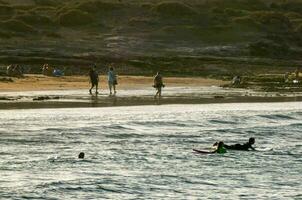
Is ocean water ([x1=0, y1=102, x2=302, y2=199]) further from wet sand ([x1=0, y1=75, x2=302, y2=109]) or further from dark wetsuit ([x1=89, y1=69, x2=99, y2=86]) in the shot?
dark wetsuit ([x1=89, y1=69, x2=99, y2=86])

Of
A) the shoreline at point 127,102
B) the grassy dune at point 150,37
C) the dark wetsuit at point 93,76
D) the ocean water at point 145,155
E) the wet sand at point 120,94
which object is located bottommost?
the ocean water at point 145,155

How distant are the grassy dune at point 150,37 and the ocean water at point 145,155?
2667cm

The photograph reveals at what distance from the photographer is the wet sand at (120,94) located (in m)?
42.1

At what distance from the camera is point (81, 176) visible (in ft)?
75.9

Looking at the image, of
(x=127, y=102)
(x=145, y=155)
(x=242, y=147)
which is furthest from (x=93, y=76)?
(x=145, y=155)

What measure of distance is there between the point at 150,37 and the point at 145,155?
52.8 metres

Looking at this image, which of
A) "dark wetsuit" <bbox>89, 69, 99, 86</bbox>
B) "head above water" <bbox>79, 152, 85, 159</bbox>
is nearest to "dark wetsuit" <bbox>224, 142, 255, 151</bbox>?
"head above water" <bbox>79, 152, 85, 159</bbox>

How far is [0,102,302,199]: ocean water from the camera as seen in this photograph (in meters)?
21.8

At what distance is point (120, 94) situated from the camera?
48.8m

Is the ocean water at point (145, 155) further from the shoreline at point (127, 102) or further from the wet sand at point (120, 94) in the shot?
the wet sand at point (120, 94)

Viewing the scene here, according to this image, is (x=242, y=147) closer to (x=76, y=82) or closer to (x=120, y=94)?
(x=120, y=94)

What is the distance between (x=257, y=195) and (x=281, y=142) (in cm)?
1083

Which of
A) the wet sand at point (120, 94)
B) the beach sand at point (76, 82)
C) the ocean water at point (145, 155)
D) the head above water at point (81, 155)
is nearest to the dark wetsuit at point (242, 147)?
the ocean water at point (145, 155)

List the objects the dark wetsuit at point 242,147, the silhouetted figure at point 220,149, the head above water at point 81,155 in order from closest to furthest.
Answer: the head above water at point 81,155
the silhouetted figure at point 220,149
the dark wetsuit at point 242,147
